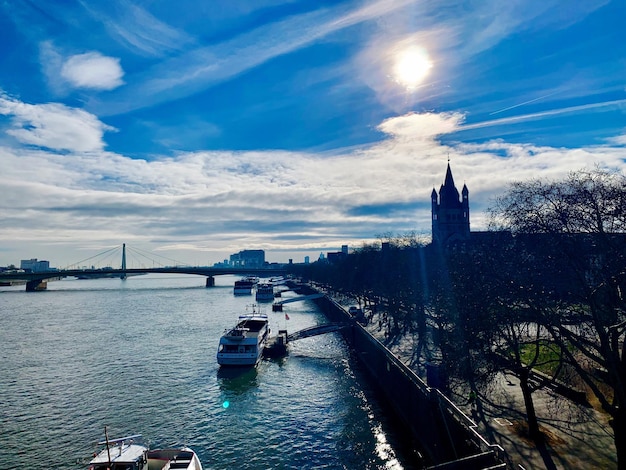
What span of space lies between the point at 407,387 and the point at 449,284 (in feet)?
45.2

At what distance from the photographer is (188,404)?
1366 inches

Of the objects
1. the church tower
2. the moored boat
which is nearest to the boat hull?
the church tower

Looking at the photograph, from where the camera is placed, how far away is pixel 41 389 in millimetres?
38844

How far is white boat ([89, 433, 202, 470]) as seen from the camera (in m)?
20.3

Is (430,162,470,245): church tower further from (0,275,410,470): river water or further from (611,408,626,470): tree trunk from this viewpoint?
(611,408,626,470): tree trunk

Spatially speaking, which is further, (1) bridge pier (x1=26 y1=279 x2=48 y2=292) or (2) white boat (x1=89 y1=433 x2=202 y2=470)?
(1) bridge pier (x1=26 y1=279 x2=48 y2=292)

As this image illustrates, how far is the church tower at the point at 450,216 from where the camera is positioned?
10662cm

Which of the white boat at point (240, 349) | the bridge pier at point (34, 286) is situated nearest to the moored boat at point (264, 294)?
the white boat at point (240, 349)

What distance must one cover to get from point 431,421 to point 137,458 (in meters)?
16.2

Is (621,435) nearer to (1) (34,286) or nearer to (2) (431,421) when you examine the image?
(2) (431,421)

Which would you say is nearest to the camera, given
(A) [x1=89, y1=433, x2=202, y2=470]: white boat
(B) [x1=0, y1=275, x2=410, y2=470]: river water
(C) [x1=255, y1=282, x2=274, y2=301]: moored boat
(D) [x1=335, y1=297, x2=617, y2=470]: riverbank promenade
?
(D) [x1=335, y1=297, x2=617, y2=470]: riverbank promenade

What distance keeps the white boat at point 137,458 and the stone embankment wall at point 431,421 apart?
491 inches

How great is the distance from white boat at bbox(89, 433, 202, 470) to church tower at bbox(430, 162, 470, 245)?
90807 mm

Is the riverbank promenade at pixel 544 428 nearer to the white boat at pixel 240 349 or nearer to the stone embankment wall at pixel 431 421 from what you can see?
the stone embankment wall at pixel 431 421
